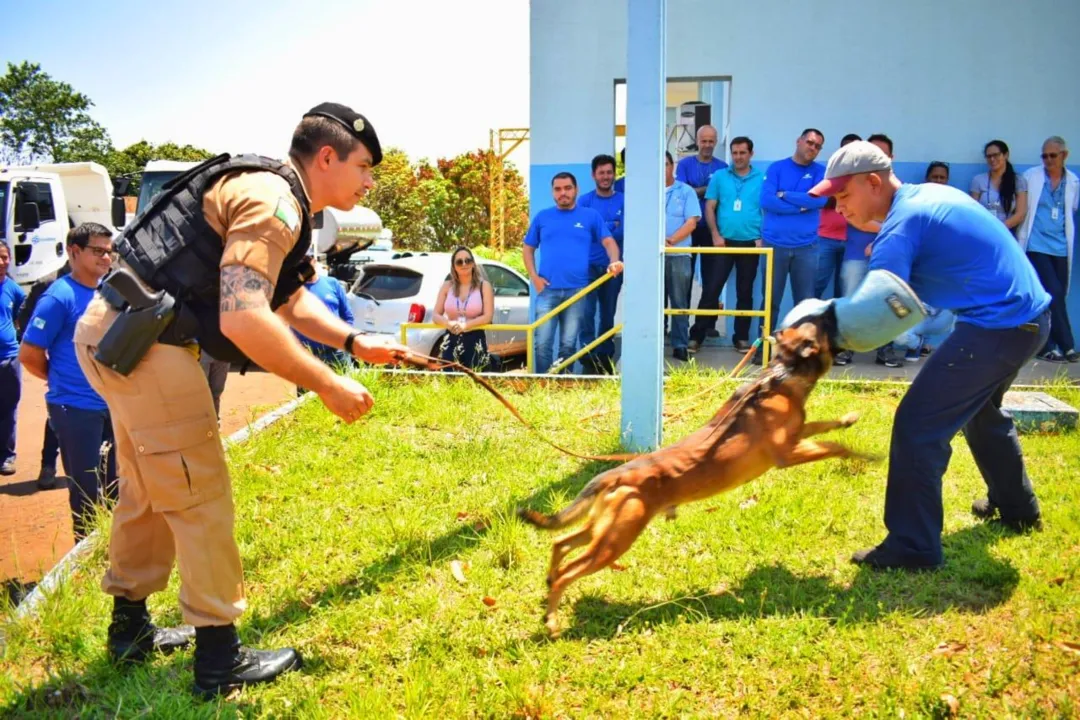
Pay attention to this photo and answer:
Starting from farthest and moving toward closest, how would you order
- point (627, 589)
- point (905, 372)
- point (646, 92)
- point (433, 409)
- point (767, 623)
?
point (905, 372) < point (433, 409) < point (646, 92) < point (627, 589) < point (767, 623)

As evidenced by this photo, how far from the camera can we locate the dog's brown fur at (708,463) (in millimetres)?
3357

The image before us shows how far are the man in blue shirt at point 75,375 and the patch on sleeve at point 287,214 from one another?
3.00 metres

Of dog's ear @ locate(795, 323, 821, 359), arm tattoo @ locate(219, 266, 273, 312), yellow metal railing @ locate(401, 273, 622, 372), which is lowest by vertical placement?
yellow metal railing @ locate(401, 273, 622, 372)


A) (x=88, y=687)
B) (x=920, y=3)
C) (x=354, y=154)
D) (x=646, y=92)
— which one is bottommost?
(x=88, y=687)

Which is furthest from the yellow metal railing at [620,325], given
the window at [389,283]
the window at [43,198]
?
the window at [43,198]

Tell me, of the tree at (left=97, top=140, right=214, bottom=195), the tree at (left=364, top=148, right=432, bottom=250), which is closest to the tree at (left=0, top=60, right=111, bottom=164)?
the tree at (left=97, top=140, right=214, bottom=195)

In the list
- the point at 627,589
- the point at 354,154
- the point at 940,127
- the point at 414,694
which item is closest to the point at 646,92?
the point at 354,154

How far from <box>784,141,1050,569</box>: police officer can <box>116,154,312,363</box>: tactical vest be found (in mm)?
2340

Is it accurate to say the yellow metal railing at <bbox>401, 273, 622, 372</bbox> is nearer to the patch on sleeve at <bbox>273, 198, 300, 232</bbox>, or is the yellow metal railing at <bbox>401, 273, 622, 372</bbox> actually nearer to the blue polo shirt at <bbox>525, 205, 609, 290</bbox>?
the blue polo shirt at <bbox>525, 205, 609, 290</bbox>

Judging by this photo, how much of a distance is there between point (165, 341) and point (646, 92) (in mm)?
3422

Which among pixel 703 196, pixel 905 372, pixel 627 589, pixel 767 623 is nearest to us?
pixel 767 623

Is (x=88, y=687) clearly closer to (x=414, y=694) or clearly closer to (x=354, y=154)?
(x=414, y=694)

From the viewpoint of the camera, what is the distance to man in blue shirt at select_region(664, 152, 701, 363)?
8438mm

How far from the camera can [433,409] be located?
21.4ft
